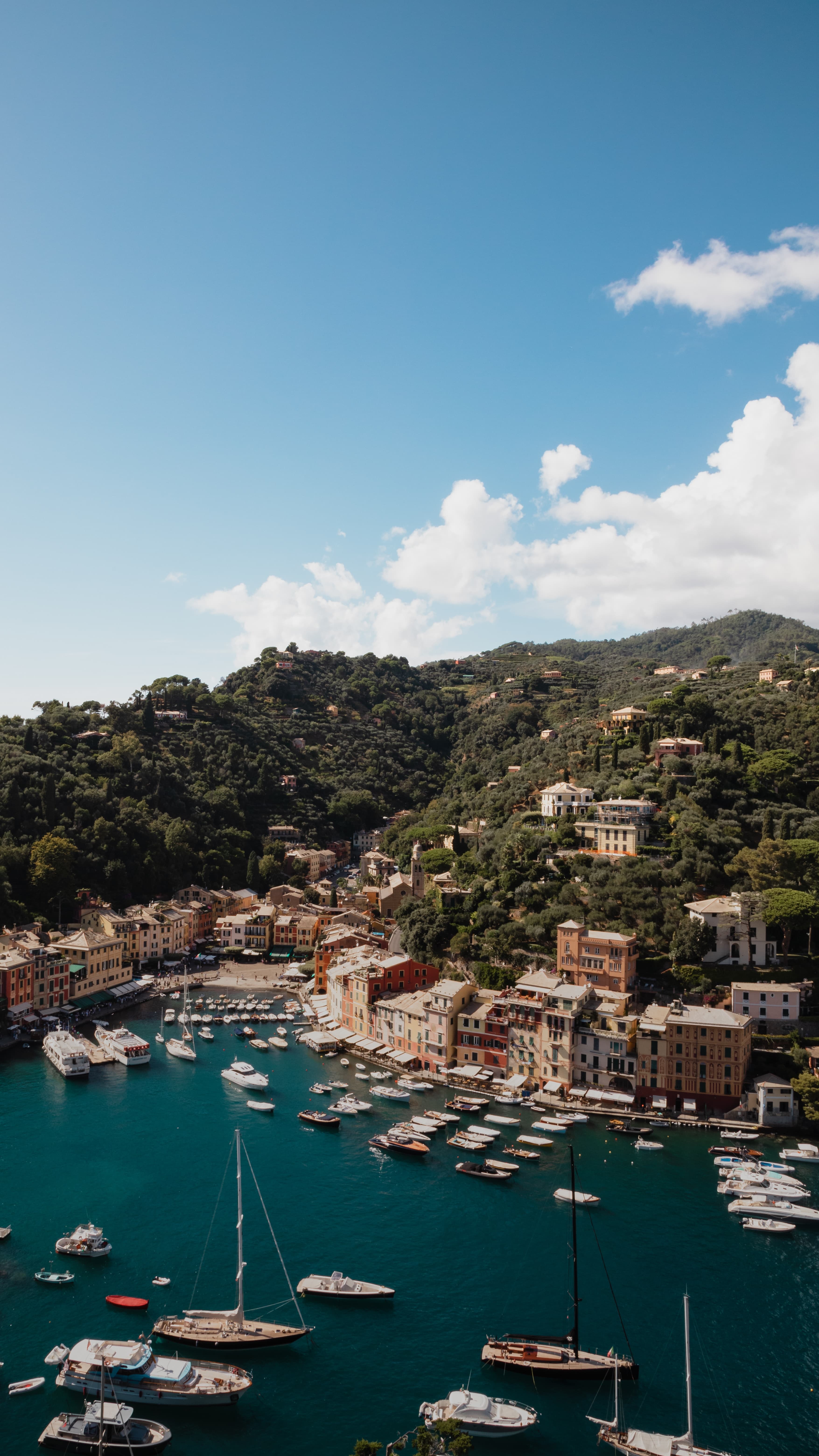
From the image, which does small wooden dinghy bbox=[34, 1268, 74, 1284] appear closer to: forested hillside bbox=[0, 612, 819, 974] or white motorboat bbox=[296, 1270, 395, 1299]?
white motorboat bbox=[296, 1270, 395, 1299]

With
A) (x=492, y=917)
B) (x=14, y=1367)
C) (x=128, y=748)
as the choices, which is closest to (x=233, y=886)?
(x=128, y=748)

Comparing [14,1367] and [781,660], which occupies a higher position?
[781,660]

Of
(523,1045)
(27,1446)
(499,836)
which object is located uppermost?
(499,836)

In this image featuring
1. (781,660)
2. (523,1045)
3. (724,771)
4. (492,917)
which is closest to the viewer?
(523,1045)

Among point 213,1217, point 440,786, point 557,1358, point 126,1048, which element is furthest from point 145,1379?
point 440,786

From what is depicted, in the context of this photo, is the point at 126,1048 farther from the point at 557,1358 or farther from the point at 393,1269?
the point at 557,1358

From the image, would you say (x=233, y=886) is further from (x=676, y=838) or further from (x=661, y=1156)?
(x=661, y=1156)
